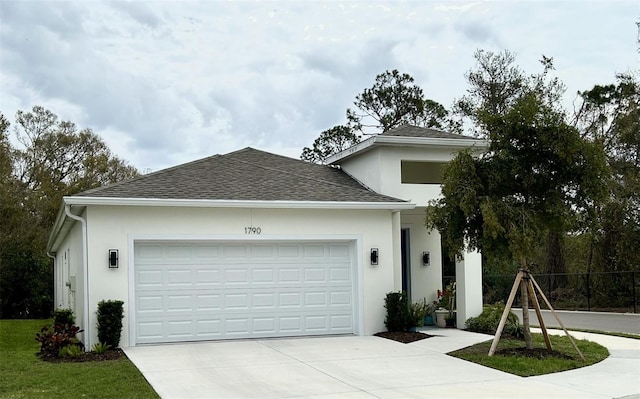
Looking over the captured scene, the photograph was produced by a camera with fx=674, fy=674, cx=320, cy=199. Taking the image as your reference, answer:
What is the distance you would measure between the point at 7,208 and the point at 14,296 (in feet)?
13.3

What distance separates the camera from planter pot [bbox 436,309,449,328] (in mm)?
16578

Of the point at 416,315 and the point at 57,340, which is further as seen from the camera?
the point at 416,315

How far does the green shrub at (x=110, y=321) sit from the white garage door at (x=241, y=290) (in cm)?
63

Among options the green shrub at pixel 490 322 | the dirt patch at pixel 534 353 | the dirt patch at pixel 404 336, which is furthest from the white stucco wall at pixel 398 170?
the dirt patch at pixel 534 353

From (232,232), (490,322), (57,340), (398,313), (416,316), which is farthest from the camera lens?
(490,322)

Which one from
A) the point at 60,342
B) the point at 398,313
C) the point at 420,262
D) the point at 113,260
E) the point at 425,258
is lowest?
the point at 60,342

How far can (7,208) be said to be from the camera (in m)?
29.1

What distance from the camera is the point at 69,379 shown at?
9.88 meters

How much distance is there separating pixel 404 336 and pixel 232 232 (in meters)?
4.24

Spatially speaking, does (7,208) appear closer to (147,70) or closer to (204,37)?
(147,70)

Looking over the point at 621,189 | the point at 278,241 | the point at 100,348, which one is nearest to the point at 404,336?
the point at 278,241

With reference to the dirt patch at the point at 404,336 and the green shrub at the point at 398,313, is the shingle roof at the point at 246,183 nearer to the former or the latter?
the green shrub at the point at 398,313

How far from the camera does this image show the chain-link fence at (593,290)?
23814 mm

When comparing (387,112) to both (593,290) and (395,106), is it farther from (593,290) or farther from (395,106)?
(593,290)
